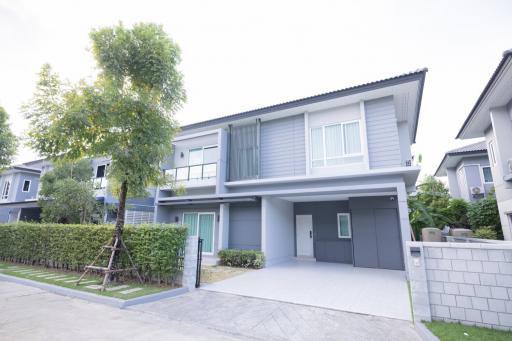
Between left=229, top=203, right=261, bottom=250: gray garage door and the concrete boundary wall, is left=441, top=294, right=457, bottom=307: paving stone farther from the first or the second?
left=229, top=203, right=261, bottom=250: gray garage door

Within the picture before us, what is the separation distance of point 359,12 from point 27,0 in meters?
11.9

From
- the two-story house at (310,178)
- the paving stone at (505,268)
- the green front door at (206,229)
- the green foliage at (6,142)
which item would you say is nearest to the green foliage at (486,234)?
the two-story house at (310,178)

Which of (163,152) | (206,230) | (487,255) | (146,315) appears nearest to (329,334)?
(487,255)

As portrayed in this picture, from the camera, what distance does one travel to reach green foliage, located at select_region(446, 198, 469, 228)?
14.6 m

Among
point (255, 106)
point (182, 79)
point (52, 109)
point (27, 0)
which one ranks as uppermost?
point (27, 0)

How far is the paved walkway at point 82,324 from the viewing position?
4145 millimetres

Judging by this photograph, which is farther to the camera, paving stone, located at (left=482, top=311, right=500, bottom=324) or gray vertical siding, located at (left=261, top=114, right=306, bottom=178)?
gray vertical siding, located at (left=261, top=114, right=306, bottom=178)

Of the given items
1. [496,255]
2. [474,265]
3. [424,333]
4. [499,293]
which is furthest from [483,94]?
[424,333]

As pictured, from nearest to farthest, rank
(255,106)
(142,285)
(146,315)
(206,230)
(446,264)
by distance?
(446,264) → (146,315) → (142,285) → (255,106) → (206,230)

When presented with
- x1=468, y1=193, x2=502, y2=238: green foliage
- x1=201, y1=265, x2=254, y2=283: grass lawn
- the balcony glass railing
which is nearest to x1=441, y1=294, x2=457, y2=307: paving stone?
x1=201, y1=265, x2=254, y2=283: grass lawn

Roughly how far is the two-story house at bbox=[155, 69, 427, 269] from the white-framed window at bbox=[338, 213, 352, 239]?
5cm

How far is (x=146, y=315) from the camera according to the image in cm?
525

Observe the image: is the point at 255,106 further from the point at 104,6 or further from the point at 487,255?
the point at 487,255

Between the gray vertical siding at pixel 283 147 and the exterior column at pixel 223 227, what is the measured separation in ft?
8.67
